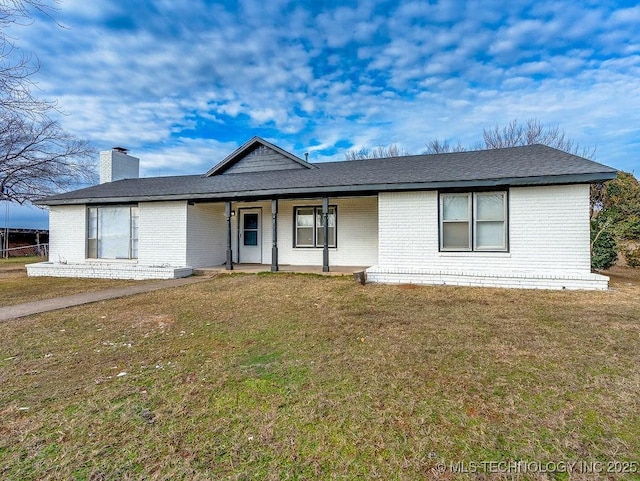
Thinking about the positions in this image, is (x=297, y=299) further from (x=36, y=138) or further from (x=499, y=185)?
(x=36, y=138)

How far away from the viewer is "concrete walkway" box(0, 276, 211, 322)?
20.4 feet

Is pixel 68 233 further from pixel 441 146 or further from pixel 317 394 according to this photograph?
pixel 441 146

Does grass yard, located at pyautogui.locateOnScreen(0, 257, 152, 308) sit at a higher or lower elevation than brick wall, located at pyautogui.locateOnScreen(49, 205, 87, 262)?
lower

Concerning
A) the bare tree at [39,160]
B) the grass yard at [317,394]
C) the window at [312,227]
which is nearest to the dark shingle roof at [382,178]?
the window at [312,227]

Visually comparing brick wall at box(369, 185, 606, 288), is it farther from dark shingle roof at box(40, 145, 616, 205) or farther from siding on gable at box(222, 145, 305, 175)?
siding on gable at box(222, 145, 305, 175)

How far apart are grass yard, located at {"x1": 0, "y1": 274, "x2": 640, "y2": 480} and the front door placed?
7.48 meters

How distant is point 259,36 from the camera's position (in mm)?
12719

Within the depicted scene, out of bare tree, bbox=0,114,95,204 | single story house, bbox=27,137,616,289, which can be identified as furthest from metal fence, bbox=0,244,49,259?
single story house, bbox=27,137,616,289

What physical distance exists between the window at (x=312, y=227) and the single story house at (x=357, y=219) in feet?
0.12

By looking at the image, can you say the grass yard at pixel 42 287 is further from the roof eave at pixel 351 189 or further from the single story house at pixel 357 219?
the roof eave at pixel 351 189

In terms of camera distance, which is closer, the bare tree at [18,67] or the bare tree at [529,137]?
the bare tree at [18,67]

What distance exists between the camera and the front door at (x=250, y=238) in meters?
13.3

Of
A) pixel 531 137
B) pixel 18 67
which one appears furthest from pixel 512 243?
pixel 531 137

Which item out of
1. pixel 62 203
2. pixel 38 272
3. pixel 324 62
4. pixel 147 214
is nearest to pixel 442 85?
pixel 324 62
